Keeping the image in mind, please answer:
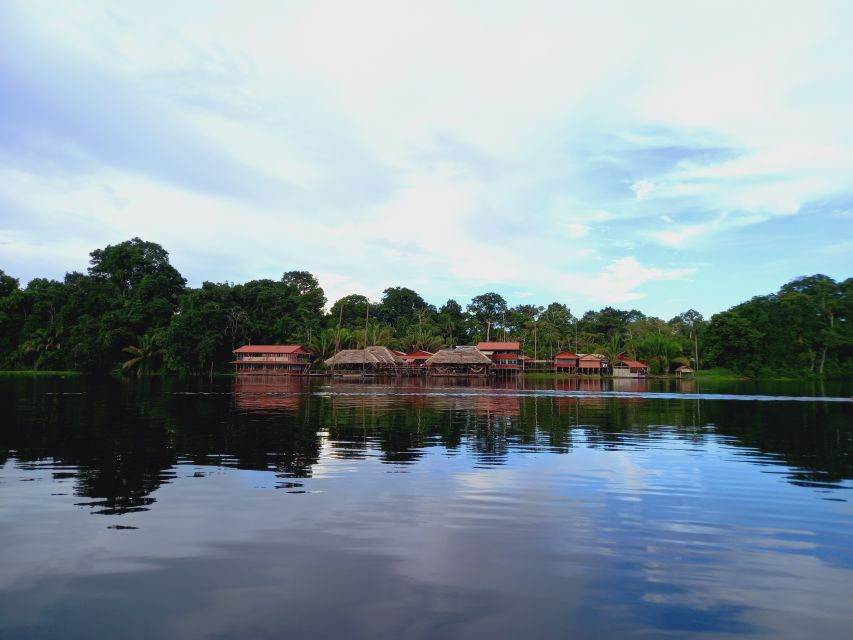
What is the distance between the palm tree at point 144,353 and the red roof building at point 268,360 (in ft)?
34.3

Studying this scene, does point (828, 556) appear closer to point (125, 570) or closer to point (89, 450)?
point (125, 570)

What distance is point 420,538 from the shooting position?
275 inches

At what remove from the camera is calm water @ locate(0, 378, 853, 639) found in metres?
4.83

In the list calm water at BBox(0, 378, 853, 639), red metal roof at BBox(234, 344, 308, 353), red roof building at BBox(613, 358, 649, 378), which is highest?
red metal roof at BBox(234, 344, 308, 353)

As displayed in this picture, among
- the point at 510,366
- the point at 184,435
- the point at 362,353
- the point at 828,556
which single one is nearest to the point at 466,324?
the point at 510,366

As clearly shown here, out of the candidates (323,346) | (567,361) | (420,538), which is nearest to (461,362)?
(567,361)

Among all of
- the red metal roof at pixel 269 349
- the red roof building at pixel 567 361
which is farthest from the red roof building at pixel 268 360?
the red roof building at pixel 567 361

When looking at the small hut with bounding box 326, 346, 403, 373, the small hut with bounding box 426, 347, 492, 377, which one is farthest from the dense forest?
the small hut with bounding box 426, 347, 492, 377

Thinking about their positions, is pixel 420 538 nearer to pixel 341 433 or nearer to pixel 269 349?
pixel 341 433

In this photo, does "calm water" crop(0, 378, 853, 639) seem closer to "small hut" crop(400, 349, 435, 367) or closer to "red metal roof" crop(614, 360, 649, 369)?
"small hut" crop(400, 349, 435, 367)

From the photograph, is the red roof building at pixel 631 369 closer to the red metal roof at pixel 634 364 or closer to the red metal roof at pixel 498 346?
the red metal roof at pixel 634 364

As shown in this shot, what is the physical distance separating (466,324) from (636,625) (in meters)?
91.4

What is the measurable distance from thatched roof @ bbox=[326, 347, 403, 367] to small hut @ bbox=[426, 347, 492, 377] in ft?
19.5

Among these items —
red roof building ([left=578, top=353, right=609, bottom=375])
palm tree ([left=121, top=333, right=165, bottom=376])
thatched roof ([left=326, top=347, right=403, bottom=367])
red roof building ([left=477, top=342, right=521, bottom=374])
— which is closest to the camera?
palm tree ([left=121, top=333, right=165, bottom=376])
